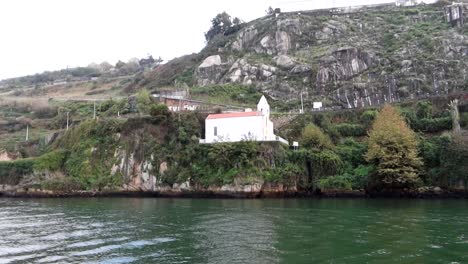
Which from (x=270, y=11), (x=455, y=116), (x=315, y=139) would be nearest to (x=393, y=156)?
(x=315, y=139)

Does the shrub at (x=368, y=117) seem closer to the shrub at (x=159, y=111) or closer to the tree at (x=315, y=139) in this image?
the tree at (x=315, y=139)

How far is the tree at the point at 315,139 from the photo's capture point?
5566 centimetres

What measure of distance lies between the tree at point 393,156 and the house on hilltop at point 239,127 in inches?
496

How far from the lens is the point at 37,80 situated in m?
168

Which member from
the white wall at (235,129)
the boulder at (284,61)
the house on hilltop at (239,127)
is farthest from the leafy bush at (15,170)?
the boulder at (284,61)

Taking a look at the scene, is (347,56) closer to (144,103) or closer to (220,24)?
(144,103)

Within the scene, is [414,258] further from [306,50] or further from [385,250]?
[306,50]

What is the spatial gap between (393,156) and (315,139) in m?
10.7

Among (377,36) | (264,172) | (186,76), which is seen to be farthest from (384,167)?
(186,76)

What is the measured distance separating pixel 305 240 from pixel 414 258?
18.9 ft

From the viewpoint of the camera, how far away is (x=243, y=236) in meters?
24.2

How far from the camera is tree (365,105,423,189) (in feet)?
157

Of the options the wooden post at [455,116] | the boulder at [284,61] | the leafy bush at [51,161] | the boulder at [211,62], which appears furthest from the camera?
the boulder at [211,62]

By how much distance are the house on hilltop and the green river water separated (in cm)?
2177
